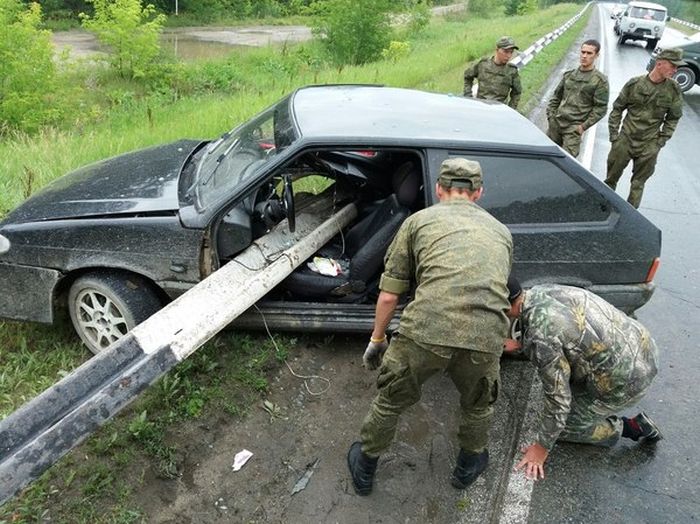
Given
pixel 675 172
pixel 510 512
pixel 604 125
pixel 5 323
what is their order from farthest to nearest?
1. pixel 604 125
2. pixel 675 172
3. pixel 5 323
4. pixel 510 512

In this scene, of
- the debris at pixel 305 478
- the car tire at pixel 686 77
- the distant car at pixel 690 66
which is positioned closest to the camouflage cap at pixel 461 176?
the debris at pixel 305 478

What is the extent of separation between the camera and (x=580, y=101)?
6.21m

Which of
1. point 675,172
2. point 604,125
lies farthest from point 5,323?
point 604,125

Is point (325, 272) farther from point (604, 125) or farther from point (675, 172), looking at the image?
point (604, 125)

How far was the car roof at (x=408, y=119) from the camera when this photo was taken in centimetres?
334

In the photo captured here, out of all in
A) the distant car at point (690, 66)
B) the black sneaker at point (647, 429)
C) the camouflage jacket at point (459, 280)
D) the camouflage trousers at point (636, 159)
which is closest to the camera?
the camouflage jacket at point (459, 280)

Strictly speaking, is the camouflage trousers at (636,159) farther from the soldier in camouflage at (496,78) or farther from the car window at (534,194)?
the car window at (534,194)

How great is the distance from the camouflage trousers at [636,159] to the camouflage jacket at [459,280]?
4178 mm

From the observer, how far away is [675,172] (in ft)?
26.3

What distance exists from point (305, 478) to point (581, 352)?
1.49 meters

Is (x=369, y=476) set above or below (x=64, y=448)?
below

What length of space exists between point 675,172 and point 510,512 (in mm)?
6969

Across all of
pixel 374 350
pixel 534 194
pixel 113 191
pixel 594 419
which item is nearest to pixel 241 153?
pixel 113 191

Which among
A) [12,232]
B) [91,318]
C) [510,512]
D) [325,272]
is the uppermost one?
[12,232]
